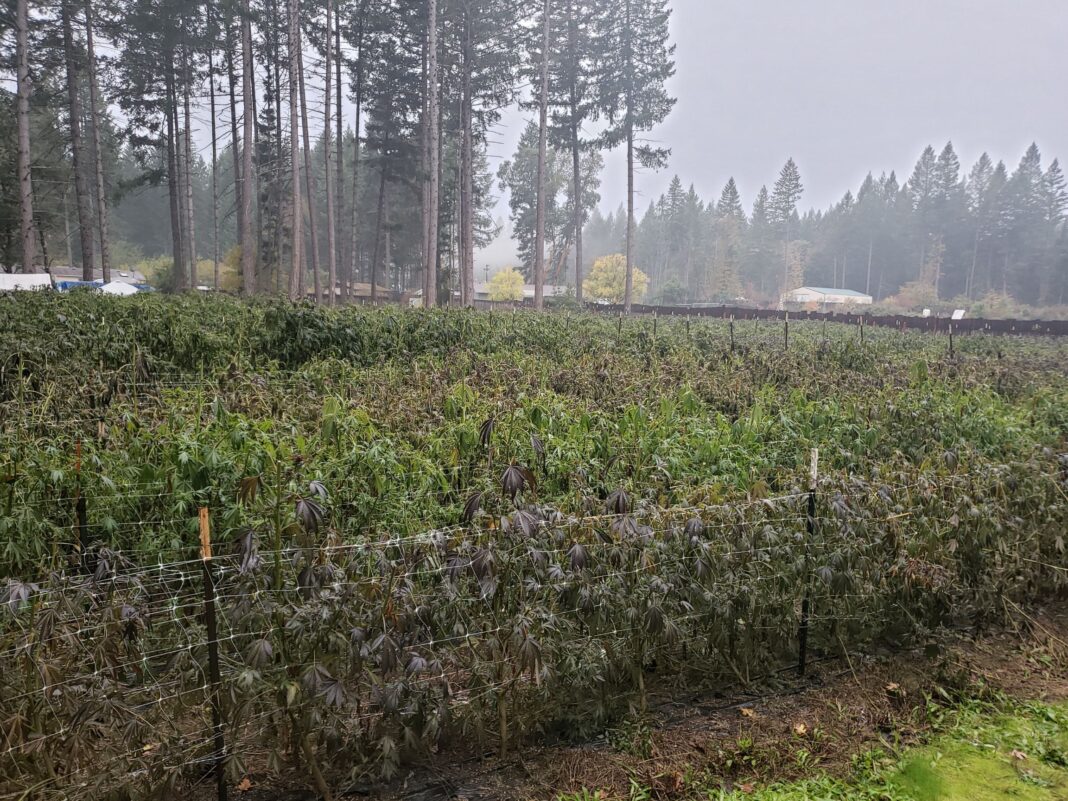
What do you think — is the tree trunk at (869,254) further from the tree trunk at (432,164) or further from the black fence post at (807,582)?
the black fence post at (807,582)

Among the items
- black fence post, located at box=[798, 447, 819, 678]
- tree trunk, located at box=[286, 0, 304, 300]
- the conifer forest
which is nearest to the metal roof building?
tree trunk, located at box=[286, 0, 304, 300]

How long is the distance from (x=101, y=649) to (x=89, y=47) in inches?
1124

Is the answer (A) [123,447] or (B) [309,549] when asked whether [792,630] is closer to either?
(B) [309,549]

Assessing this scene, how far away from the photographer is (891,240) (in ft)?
233

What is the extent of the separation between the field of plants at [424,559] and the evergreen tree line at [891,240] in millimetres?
47418

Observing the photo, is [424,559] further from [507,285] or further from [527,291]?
[527,291]

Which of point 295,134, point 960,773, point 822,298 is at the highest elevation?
point 295,134

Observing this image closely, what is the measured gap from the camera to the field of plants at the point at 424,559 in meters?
2.21

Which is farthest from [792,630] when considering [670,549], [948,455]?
[948,455]

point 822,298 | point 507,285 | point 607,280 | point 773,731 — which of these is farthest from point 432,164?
point 822,298

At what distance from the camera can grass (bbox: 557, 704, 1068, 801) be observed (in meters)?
2.44

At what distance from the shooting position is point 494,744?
2615 millimetres

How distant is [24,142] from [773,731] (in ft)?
63.6

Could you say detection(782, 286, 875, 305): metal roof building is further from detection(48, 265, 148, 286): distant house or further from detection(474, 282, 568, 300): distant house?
detection(48, 265, 148, 286): distant house
